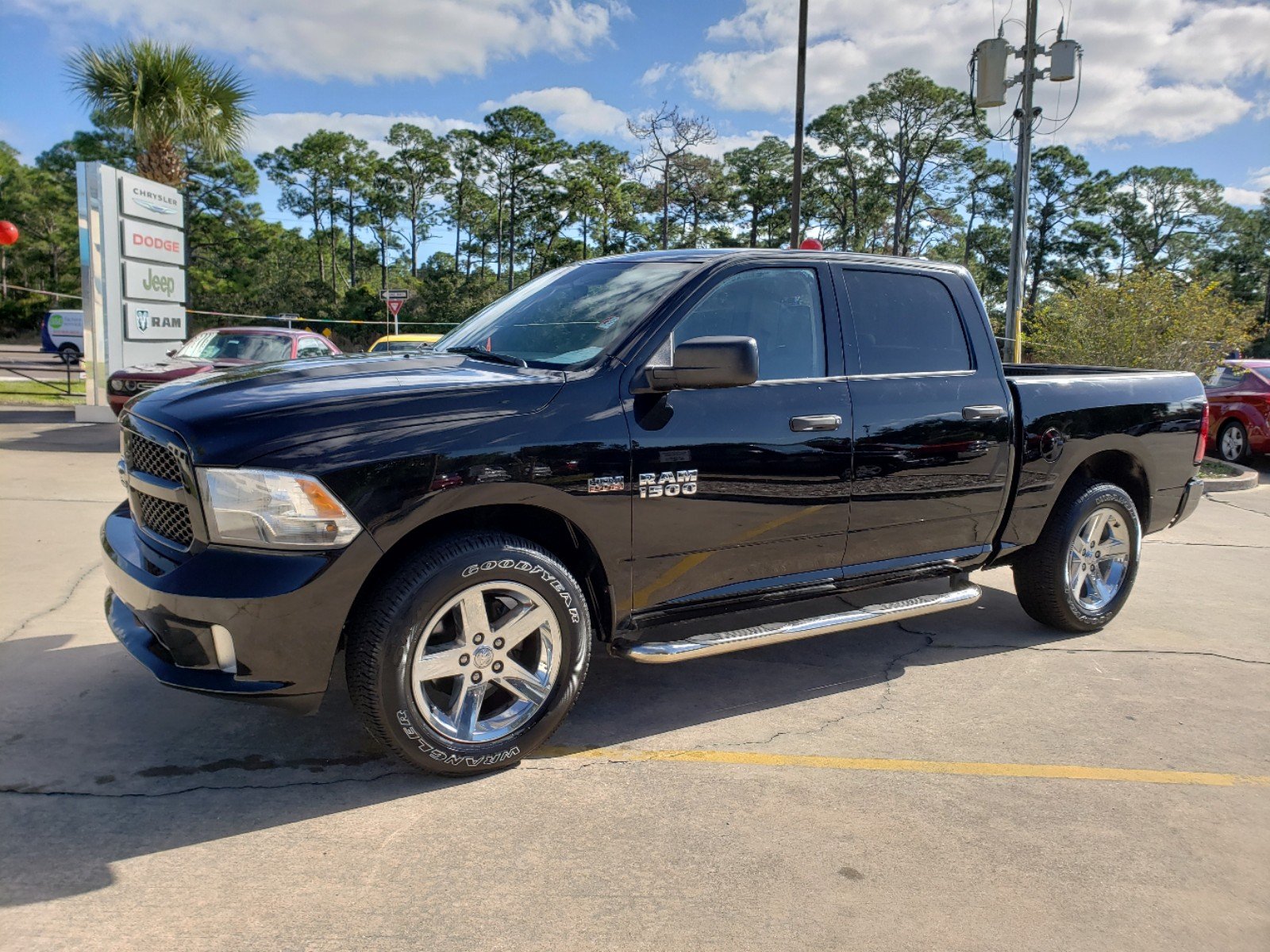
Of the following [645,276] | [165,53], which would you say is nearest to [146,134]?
[165,53]

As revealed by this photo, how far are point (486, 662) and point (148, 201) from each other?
15864mm

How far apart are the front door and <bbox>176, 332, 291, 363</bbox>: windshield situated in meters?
10.0

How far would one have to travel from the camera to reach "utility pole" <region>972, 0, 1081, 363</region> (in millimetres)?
16156

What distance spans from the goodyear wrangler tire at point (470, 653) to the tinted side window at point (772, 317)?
4.06 feet

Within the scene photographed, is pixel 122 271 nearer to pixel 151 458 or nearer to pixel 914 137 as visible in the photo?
pixel 151 458

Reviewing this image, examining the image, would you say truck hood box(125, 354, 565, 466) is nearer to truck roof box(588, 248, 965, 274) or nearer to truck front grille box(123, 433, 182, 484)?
truck front grille box(123, 433, 182, 484)

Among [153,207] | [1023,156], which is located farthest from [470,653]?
[1023,156]

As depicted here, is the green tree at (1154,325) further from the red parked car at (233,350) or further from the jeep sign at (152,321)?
the jeep sign at (152,321)

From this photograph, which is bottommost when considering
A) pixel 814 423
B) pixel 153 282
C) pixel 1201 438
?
pixel 1201 438

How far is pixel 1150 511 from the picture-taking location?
570 centimetres

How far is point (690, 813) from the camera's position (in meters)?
3.29

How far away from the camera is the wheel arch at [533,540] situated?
3326mm

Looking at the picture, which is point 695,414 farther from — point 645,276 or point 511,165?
point 511,165

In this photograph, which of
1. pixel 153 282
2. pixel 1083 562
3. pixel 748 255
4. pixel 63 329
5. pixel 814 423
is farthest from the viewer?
pixel 63 329
